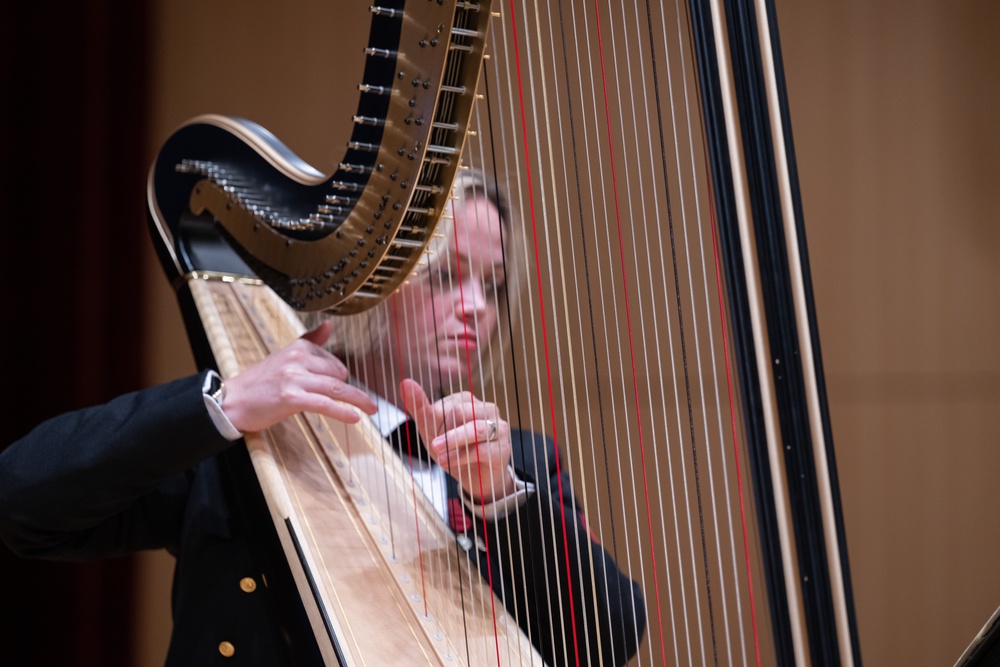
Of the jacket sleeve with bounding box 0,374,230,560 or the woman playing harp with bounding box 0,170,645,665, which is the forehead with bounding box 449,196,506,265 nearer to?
the woman playing harp with bounding box 0,170,645,665

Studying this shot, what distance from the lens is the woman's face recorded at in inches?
45.8

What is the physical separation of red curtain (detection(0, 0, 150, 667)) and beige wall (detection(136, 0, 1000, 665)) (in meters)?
1.55

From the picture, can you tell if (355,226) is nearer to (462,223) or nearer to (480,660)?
(462,223)

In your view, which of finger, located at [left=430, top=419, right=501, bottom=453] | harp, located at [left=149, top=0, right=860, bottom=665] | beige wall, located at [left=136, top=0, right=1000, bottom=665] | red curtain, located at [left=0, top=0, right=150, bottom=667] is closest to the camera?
harp, located at [left=149, top=0, right=860, bottom=665]

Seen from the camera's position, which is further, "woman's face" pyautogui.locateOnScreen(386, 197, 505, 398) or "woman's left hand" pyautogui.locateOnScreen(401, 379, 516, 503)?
"woman's face" pyautogui.locateOnScreen(386, 197, 505, 398)

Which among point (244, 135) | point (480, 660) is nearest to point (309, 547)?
point (480, 660)

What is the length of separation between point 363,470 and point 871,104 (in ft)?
4.25

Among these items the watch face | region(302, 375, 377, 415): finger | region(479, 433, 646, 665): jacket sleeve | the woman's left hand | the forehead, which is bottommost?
region(479, 433, 646, 665): jacket sleeve

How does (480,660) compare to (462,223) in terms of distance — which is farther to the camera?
(462,223)

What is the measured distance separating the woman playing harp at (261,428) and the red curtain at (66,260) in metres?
1.15

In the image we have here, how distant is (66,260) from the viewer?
236 cm

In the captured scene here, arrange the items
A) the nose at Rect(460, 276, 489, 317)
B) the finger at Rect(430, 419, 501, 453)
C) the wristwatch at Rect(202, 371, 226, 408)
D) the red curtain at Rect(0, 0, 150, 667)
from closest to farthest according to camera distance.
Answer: the finger at Rect(430, 419, 501, 453) → the wristwatch at Rect(202, 371, 226, 408) → the nose at Rect(460, 276, 489, 317) → the red curtain at Rect(0, 0, 150, 667)

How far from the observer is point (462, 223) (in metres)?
1.28

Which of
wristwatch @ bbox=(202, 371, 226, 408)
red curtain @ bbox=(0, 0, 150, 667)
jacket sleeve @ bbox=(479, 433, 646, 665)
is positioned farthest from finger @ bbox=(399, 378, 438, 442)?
red curtain @ bbox=(0, 0, 150, 667)
